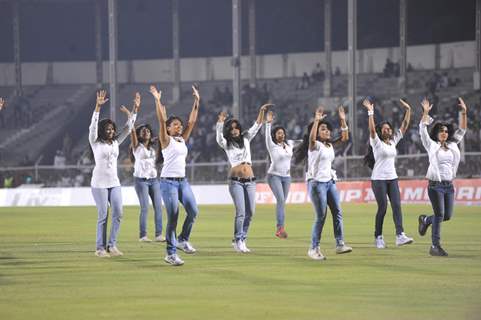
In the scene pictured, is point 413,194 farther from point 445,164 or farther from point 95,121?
point 95,121

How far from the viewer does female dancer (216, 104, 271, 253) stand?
18.3 meters

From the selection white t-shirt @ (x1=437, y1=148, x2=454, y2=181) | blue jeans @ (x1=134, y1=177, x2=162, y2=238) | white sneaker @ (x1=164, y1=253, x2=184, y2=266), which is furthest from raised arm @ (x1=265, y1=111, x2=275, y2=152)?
white sneaker @ (x1=164, y1=253, x2=184, y2=266)

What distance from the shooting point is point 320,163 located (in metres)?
16.9

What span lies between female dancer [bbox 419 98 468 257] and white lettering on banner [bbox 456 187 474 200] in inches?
727

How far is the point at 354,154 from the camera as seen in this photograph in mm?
41438

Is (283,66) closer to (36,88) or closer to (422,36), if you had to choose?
(422,36)

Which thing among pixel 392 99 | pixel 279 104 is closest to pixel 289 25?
pixel 279 104

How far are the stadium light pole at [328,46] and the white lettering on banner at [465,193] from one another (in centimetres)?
2113

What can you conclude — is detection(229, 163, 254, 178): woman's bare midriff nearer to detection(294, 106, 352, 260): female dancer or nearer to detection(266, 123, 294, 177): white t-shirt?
detection(294, 106, 352, 260): female dancer

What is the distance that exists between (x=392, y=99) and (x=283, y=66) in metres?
10.2

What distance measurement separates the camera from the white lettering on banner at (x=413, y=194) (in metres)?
37.3

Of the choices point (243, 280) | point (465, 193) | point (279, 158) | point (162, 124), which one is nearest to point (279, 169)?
point (279, 158)

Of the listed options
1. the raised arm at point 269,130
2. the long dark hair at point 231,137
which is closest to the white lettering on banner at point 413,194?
the raised arm at point 269,130

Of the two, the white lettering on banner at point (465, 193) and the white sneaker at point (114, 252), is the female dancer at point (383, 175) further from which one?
the white lettering on banner at point (465, 193)
